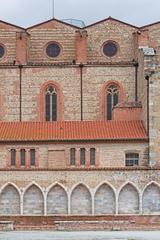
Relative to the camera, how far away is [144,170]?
2306 inches

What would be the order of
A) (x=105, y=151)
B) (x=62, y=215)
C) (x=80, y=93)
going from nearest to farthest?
(x=62, y=215) → (x=105, y=151) → (x=80, y=93)

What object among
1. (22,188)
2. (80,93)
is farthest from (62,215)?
(80,93)

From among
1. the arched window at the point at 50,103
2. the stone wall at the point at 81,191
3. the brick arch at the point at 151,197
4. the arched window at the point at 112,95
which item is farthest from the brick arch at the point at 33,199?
the arched window at the point at 112,95

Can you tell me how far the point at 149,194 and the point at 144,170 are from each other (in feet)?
6.03

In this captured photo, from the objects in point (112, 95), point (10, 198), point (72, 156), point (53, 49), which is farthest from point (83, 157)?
point (53, 49)

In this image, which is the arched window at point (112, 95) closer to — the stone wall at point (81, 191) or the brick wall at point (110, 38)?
the brick wall at point (110, 38)

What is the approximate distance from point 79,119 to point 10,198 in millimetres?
17290

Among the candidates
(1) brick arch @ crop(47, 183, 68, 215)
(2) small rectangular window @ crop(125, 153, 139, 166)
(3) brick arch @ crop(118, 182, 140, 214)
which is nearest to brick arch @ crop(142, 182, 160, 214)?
(3) brick arch @ crop(118, 182, 140, 214)

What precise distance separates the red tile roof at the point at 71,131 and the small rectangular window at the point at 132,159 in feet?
4.55

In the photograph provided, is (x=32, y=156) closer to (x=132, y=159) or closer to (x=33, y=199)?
(x=33, y=199)

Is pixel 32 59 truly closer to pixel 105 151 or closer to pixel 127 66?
pixel 127 66

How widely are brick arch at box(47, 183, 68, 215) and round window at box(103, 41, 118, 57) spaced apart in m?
22.5

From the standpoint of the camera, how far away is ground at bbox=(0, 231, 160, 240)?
150 ft

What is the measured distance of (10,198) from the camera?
192ft
